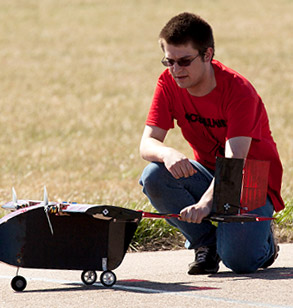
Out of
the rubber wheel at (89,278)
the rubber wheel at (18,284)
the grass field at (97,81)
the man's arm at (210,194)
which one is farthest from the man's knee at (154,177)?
the grass field at (97,81)

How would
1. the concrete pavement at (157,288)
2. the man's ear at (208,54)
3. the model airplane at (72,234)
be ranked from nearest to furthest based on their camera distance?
1. the concrete pavement at (157,288)
2. the model airplane at (72,234)
3. the man's ear at (208,54)

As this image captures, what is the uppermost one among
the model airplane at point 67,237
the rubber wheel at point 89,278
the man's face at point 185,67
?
the man's face at point 185,67

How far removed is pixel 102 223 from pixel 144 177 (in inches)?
28.6

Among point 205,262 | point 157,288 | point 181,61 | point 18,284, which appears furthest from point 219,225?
point 18,284

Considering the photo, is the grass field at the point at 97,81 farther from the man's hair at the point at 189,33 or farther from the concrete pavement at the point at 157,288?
the man's hair at the point at 189,33

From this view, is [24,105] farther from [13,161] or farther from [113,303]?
[113,303]

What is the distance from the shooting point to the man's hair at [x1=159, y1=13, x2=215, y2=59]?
5.33 m

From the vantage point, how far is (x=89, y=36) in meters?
29.0

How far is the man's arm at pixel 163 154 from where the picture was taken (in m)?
5.29

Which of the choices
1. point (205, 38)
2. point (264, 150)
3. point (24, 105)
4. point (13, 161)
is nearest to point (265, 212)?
point (264, 150)

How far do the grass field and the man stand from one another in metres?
1.66

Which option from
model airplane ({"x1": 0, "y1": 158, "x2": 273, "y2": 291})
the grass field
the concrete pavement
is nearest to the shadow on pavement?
the concrete pavement

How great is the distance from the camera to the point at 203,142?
579cm

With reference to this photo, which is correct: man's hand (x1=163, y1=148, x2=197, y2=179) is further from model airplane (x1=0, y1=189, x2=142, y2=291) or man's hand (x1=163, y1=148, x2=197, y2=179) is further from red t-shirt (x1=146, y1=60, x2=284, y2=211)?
model airplane (x1=0, y1=189, x2=142, y2=291)
